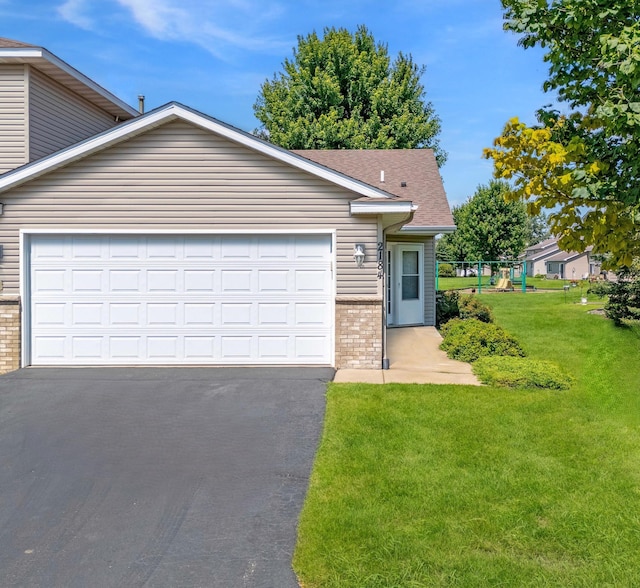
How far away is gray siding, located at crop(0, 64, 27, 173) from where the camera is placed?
37.3 feet

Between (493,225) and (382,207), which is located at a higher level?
(493,225)

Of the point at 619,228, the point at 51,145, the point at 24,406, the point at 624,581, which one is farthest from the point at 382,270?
the point at 51,145

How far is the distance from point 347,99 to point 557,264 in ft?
157

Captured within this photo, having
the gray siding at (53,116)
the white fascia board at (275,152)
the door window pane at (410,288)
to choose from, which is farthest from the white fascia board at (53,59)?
→ the door window pane at (410,288)

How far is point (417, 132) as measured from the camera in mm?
26578

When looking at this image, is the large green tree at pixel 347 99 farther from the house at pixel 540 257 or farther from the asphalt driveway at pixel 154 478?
the house at pixel 540 257

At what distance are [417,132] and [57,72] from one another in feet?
59.8

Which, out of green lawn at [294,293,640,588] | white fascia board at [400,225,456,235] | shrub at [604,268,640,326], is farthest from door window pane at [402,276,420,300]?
green lawn at [294,293,640,588]

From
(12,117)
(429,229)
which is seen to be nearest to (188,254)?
(12,117)

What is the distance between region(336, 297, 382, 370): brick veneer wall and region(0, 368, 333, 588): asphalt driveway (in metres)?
0.96

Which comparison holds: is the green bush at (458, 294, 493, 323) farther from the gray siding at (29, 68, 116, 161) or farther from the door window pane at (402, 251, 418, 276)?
the gray siding at (29, 68, 116, 161)

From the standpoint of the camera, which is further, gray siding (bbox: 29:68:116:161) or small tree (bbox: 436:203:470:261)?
small tree (bbox: 436:203:470:261)

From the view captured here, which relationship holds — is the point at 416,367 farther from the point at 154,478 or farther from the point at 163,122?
the point at 163,122

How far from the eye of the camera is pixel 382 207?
30.6 feet
